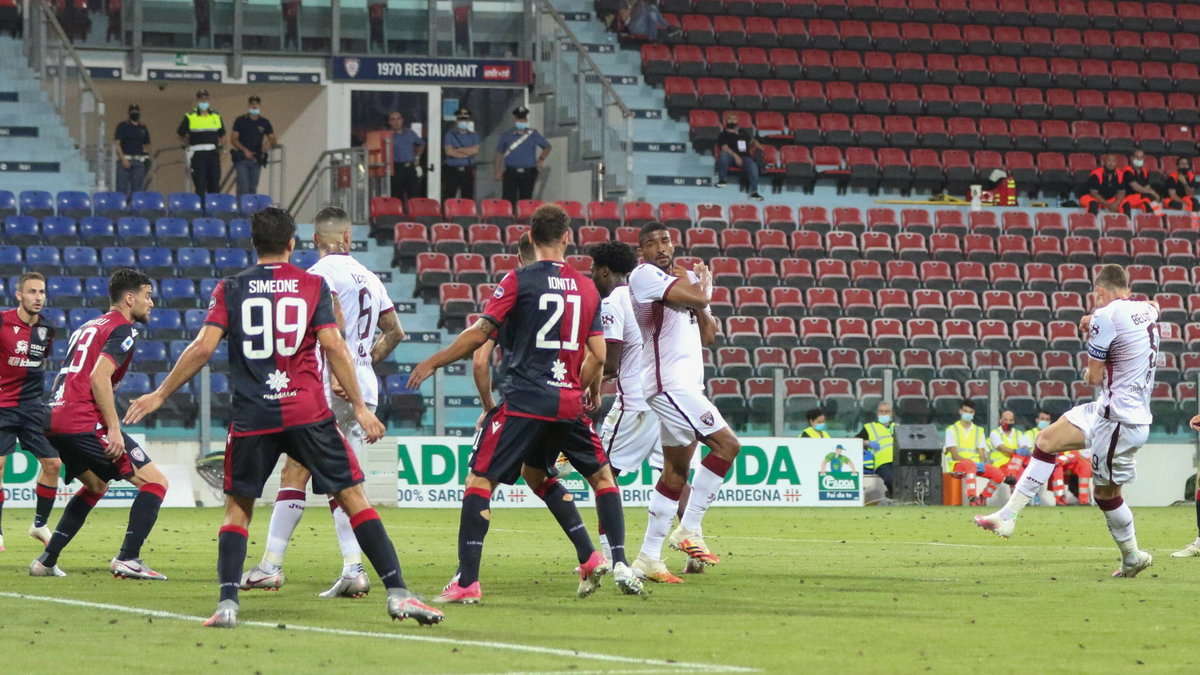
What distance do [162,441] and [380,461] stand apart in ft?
Result: 8.79

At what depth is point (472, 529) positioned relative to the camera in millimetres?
10156

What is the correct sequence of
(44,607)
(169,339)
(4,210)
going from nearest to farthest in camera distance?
(44,607) < (169,339) < (4,210)

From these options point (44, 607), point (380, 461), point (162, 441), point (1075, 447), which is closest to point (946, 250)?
point (380, 461)

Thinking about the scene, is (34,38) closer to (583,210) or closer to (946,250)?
(583,210)

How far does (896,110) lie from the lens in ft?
124

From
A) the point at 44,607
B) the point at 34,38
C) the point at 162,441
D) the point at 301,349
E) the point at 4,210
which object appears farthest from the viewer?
the point at 34,38

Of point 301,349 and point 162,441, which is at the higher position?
point 301,349

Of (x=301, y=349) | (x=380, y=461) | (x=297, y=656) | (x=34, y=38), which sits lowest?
(x=380, y=461)

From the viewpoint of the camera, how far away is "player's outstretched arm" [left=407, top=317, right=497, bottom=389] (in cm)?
973

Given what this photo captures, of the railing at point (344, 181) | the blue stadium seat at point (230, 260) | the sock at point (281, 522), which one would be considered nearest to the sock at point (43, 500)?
the sock at point (281, 522)

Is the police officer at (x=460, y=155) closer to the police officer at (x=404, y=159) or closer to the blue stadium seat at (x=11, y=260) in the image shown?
the police officer at (x=404, y=159)

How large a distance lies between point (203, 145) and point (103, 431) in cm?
1921

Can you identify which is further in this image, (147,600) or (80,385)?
(80,385)

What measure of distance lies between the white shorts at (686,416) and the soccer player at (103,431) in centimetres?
332
